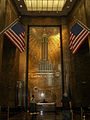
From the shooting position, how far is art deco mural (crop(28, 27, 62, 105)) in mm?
13172

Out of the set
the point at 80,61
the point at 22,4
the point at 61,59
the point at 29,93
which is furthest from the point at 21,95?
the point at 22,4

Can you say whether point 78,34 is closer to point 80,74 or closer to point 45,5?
point 80,74

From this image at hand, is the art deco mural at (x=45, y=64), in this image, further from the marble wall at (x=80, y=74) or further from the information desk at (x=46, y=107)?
the marble wall at (x=80, y=74)

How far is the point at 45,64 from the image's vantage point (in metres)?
13.9

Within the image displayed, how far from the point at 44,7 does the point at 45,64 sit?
18.2ft

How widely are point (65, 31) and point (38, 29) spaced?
2.82 m

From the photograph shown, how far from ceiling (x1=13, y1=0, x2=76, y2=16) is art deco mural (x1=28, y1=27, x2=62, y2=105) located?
1575mm

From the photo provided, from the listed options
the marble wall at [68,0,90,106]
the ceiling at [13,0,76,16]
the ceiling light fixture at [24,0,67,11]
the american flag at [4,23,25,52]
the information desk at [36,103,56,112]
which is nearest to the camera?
the american flag at [4,23,25,52]

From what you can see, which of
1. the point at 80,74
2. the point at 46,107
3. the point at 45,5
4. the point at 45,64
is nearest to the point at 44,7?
the point at 45,5

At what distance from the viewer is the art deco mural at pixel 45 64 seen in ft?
43.2

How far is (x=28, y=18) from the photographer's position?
1484 cm

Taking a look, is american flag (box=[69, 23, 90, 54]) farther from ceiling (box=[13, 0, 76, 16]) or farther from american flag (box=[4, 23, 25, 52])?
ceiling (box=[13, 0, 76, 16])

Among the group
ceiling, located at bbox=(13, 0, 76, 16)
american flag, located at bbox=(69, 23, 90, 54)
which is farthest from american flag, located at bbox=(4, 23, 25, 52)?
ceiling, located at bbox=(13, 0, 76, 16)

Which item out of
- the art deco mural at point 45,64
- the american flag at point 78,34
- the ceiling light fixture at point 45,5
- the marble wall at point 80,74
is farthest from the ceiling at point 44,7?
the american flag at point 78,34
